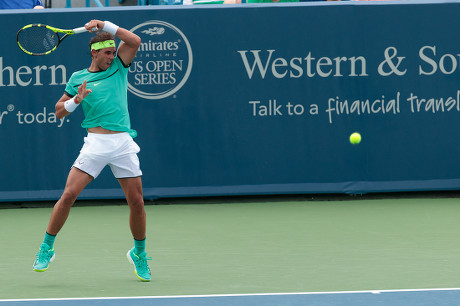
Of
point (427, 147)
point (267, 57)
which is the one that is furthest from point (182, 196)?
point (427, 147)

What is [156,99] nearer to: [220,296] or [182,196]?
[182,196]

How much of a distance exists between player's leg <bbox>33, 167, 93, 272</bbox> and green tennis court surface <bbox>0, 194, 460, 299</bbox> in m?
0.15

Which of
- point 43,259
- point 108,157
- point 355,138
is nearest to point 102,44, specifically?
point 108,157

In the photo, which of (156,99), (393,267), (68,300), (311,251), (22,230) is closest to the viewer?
(68,300)

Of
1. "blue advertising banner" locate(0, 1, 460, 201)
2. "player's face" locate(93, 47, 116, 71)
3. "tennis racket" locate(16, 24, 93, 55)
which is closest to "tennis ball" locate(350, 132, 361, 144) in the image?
"blue advertising banner" locate(0, 1, 460, 201)

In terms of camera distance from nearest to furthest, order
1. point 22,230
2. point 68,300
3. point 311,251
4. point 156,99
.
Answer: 1. point 68,300
2. point 311,251
3. point 22,230
4. point 156,99

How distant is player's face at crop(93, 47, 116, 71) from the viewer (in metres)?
5.97

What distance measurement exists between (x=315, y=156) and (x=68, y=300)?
460 centimetres

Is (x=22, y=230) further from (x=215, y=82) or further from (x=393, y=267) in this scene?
(x=393, y=267)

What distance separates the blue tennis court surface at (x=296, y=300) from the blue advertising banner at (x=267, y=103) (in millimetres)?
4056

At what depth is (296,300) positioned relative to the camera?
532 cm

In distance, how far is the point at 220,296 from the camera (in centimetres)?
546

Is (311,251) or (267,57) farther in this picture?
(267,57)

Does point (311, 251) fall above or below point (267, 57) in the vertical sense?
below
